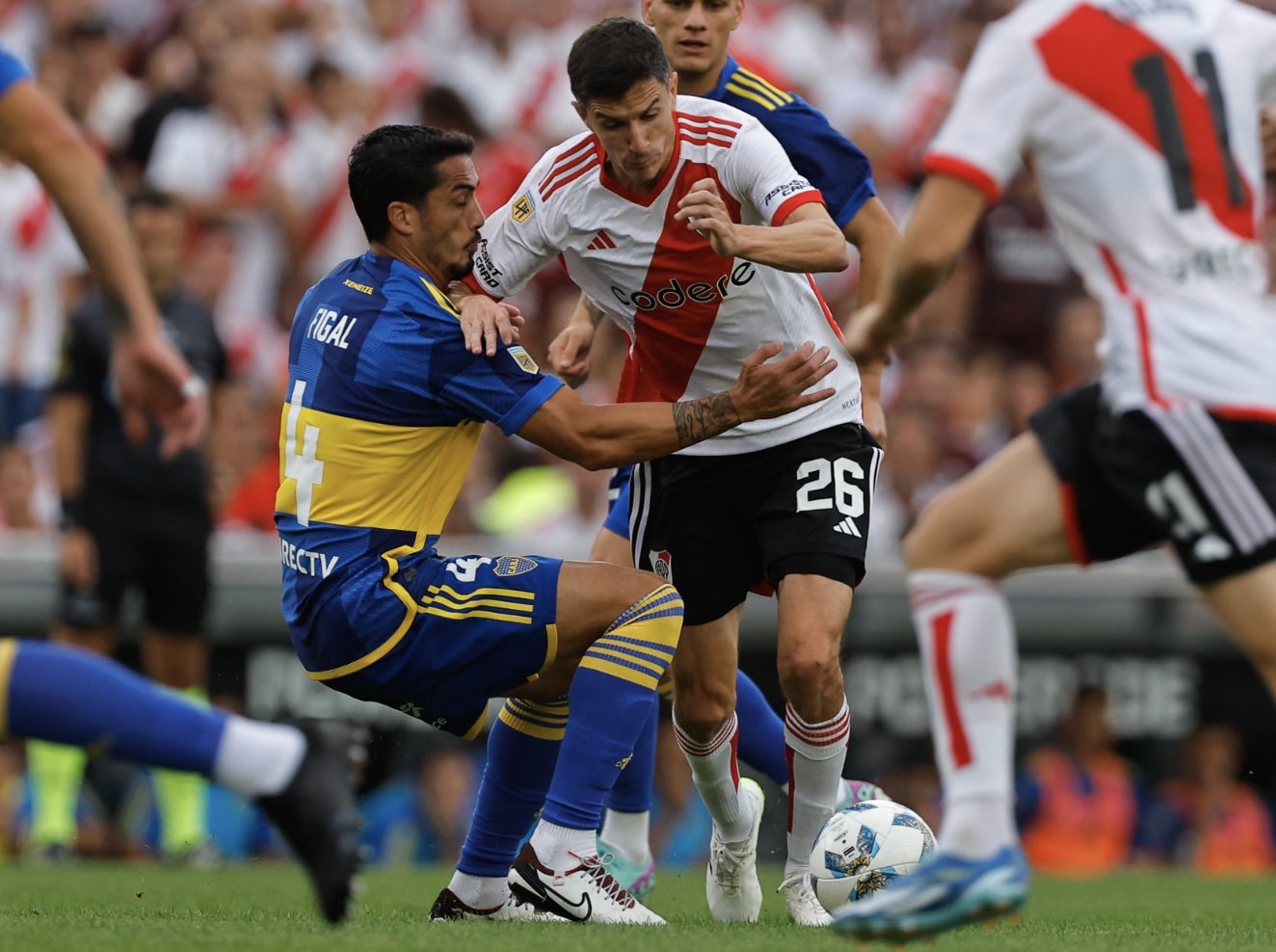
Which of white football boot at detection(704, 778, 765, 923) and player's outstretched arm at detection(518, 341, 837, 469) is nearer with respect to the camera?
player's outstretched arm at detection(518, 341, 837, 469)

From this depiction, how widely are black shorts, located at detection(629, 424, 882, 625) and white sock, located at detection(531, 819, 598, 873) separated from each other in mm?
922

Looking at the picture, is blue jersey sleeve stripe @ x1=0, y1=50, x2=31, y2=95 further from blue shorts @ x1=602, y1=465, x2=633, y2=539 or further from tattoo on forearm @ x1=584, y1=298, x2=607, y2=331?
blue shorts @ x1=602, y1=465, x2=633, y2=539

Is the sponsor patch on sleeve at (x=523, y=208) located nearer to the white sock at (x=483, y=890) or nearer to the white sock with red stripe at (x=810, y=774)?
the white sock with red stripe at (x=810, y=774)

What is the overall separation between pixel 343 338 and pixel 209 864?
4.70 metres

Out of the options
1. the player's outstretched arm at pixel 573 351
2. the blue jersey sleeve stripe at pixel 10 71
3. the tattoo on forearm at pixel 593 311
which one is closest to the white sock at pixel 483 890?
the player's outstretched arm at pixel 573 351

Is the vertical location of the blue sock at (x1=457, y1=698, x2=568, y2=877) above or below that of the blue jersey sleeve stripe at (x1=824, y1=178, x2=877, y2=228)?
below

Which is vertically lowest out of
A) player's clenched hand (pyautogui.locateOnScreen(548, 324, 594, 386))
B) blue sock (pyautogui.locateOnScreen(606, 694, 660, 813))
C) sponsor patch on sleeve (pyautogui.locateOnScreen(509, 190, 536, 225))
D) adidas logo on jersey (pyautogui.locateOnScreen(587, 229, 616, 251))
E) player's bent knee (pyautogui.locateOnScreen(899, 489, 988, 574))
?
blue sock (pyautogui.locateOnScreen(606, 694, 660, 813))

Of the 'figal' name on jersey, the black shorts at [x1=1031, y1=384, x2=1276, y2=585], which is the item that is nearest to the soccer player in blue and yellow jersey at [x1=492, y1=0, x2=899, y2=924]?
the 'figal' name on jersey

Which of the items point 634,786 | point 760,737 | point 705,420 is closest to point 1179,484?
point 705,420

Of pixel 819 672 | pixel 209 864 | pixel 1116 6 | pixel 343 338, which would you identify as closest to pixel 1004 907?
pixel 819 672

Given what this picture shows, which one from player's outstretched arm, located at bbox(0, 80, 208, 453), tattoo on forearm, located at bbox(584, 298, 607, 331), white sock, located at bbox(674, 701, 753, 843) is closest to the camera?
player's outstretched arm, located at bbox(0, 80, 208, 453)

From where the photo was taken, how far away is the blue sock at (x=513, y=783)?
605 cm

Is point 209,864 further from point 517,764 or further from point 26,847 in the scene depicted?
point 517,764

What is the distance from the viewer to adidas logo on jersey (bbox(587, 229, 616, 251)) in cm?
612
